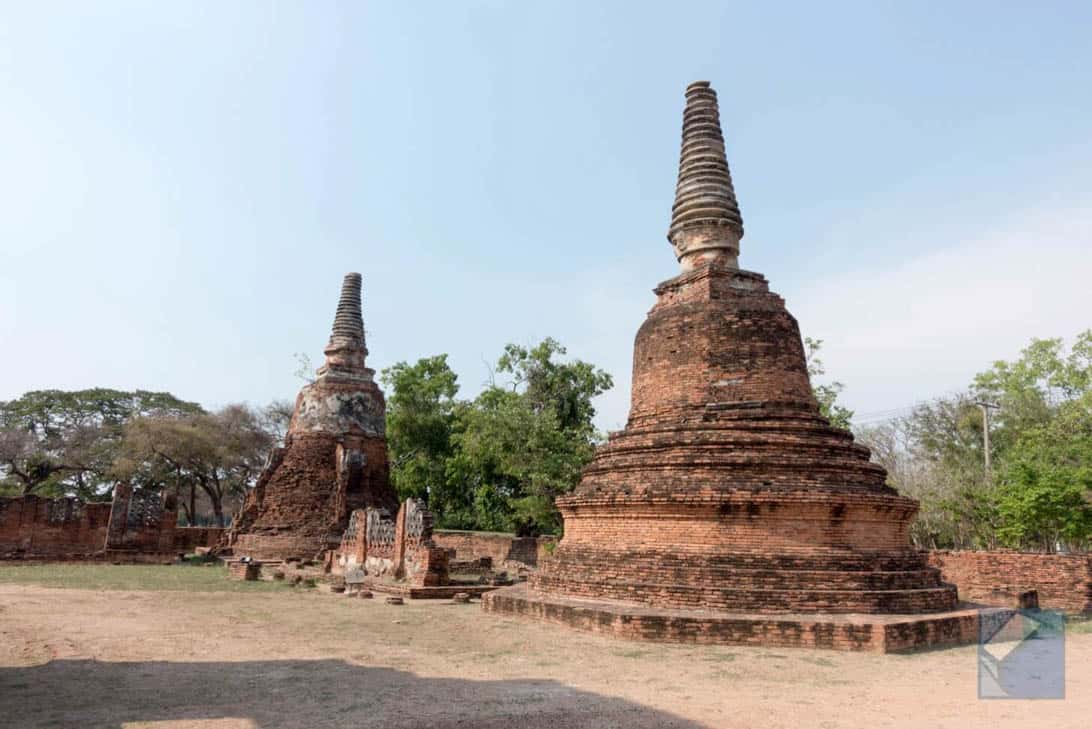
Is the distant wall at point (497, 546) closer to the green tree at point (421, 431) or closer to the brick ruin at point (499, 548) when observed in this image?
the brick ruin at point (499, 548)

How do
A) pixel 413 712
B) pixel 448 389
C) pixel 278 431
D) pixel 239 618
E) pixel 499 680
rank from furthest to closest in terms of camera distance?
pixel 278 431 → pixel 448 389 → pixel 239 618 → pixel 499 680 → pixel 413 712

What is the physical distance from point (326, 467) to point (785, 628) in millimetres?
18040

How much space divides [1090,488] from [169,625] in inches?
695

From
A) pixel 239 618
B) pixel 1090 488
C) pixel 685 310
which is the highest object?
pixel 685 310

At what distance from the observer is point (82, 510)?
25391mm

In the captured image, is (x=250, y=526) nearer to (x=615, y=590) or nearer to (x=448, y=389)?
(x=448, y=389)

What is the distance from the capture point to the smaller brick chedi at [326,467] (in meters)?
23.8

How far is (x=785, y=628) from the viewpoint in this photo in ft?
30.0

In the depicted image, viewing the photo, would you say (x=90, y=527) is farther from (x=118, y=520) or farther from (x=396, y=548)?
(x=396, y=548)

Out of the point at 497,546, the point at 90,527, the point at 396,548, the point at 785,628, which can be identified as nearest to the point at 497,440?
the point at 497,546

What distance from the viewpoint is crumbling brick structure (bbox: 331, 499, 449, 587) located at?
16.3 m

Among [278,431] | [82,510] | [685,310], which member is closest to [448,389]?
[278,431]

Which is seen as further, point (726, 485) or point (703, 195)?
point (703, 195)

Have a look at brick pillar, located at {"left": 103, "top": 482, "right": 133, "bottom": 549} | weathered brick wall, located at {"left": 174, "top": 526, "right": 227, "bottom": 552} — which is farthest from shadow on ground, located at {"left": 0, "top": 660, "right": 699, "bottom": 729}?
weathered brick wall, located at {"left": 174, "top": 526, "right": 227, "bottom": 552}
